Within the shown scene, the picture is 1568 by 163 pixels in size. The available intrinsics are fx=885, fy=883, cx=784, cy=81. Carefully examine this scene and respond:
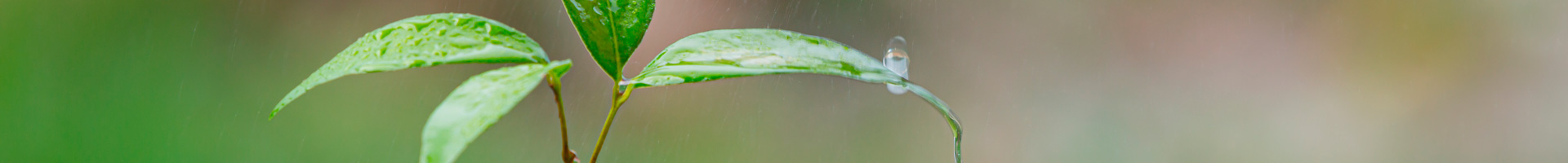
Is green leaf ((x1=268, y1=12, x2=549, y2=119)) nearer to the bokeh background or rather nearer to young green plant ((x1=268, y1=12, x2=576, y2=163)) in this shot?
young green plant ((x1=268, y1=12, x2=576, y2=163))

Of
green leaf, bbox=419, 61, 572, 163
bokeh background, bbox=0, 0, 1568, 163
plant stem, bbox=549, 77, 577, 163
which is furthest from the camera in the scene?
bokeh background, bbox=0, 0, 1568, 163

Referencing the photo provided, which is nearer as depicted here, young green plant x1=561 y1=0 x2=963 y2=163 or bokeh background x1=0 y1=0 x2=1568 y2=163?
young green plant x1=561 y1=0 x2=963 y2=163

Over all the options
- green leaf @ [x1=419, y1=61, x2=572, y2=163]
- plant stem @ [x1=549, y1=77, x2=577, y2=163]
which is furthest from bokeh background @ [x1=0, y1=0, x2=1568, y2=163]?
green leaf @ [x1=419, y1=61, x2=572, y2=163]

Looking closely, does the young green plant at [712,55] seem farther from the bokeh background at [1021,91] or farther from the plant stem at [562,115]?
the bokeh background at [1021,91]

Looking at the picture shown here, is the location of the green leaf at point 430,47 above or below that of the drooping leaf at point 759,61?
below

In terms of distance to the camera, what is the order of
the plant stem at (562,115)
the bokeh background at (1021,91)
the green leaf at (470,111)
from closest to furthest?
the green leaf at (470,111), the plant stem at (562,115), the bokeh background at (1021,91)

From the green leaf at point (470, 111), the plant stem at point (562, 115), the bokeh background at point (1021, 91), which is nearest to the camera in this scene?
the green leaf at point (470, 111)

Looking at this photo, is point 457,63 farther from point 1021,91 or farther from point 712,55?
point 1021,91

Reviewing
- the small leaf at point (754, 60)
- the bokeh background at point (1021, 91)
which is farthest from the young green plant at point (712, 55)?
the bokeh background at point (1021, 91)
